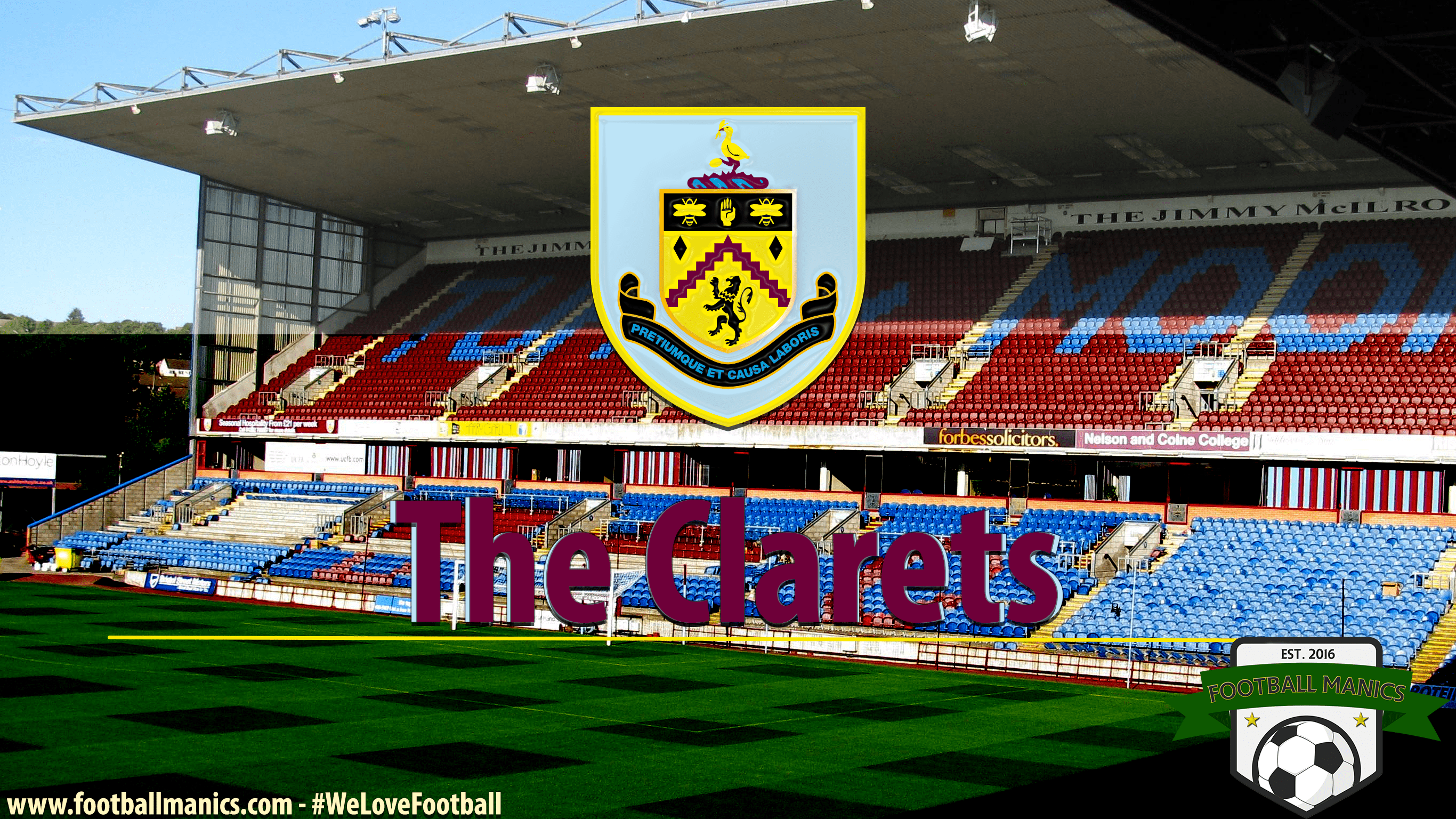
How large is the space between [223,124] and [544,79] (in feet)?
39.4

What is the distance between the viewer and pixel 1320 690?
1112cm

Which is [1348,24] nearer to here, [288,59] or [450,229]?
[288,59]

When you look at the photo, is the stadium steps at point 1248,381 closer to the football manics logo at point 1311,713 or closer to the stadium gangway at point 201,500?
the football manics logo at point 1311,713

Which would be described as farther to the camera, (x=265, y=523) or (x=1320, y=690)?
(x=265, y=523)

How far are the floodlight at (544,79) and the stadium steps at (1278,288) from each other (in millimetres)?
20539

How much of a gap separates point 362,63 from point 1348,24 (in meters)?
29.6

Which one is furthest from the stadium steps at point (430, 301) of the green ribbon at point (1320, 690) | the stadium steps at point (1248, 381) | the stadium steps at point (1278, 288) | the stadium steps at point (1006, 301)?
the green ribbon at point (1320, 690)

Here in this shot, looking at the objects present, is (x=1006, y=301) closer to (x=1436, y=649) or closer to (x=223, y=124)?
(x=1436, y=649)

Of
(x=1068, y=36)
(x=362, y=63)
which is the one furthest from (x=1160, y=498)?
(x=362, y=63)

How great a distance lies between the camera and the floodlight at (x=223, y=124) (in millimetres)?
43000

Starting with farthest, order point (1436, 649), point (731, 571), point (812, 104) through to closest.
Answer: point (812, 104) < point (731, 571) < point (1436, 649)

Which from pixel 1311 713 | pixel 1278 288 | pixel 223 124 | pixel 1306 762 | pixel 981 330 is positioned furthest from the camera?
pixel 981 330

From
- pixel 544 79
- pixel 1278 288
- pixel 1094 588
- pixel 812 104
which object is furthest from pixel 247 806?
pixel 1278 288

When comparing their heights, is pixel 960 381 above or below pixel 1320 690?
above
